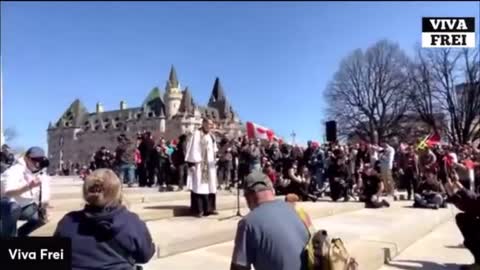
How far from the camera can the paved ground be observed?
6.89 meters

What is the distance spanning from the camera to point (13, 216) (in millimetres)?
5812

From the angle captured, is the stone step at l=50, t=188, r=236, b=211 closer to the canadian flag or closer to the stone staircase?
the stone staircase

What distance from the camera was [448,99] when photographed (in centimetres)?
4294

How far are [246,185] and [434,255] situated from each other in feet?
17.1

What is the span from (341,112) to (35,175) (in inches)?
1761

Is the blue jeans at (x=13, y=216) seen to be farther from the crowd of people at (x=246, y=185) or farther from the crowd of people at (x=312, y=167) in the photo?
the crowd of people at (x=312, y=167)

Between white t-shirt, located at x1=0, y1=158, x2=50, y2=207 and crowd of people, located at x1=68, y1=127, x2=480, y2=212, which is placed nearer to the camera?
white t-shirt, located at x1=0, y1=158, x2=50, y2=207

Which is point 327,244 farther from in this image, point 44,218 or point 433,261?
point 433,261

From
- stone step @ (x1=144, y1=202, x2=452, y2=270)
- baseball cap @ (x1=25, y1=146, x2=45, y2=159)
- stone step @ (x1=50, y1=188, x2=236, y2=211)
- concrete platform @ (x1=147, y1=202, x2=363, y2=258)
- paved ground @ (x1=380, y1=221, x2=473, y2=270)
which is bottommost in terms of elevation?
paved ground @ (x1=380, y1=221, x2=473, y2=270)

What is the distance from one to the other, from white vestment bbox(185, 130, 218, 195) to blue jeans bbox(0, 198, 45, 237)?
312cm

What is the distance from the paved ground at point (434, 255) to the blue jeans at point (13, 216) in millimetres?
4374

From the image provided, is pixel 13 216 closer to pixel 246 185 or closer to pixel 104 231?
pixel 104 231

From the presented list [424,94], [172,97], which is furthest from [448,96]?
[172,97]

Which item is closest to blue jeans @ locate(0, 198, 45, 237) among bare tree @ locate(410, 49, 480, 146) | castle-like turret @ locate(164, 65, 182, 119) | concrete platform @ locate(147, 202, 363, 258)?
concrete platform @ locate(147, 202, 363, 258)
